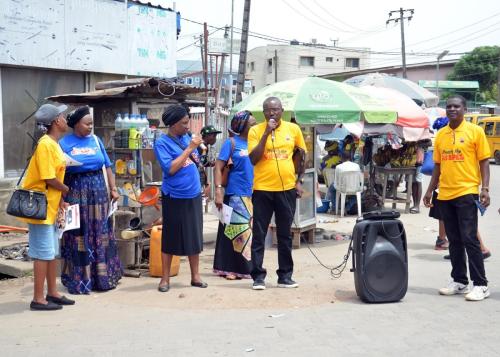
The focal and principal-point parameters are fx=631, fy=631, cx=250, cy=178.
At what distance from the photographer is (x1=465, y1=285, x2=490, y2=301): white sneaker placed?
5.97 metres

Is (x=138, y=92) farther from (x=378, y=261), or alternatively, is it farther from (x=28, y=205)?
(x=378, y=261)

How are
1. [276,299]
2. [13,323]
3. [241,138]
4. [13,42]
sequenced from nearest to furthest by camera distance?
[13,323] → [276,299] → [241,138] → [13,42]

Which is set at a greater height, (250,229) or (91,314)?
(250,229)

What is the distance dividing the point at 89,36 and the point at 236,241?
5.88 meters

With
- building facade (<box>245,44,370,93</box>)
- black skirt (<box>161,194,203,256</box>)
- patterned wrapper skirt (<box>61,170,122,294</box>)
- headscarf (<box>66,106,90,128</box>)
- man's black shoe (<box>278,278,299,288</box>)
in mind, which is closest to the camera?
headscarf (<box>66,106,90,128</box>)

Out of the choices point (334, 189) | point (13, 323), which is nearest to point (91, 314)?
point (13, 323)

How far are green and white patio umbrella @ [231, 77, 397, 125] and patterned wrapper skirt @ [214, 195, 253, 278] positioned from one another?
182 cm

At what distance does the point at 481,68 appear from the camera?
50.9 m

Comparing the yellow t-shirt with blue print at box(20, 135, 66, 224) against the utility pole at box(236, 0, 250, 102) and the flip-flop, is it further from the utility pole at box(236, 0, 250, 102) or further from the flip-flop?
the utility pole at box(236, 0, 250, 102)

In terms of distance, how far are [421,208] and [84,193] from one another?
9.13 meters

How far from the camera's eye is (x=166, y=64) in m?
13.0

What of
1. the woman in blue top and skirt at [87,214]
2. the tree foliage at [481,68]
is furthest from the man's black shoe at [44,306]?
the tree foliage at [481,68]

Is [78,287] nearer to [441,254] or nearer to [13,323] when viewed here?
[13,323]

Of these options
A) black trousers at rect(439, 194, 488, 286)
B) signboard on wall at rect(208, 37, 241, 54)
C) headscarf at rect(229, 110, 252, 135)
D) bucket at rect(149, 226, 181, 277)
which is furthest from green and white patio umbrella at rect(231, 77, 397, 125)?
signboard on wall at rect(208, 37, 241, 54)
